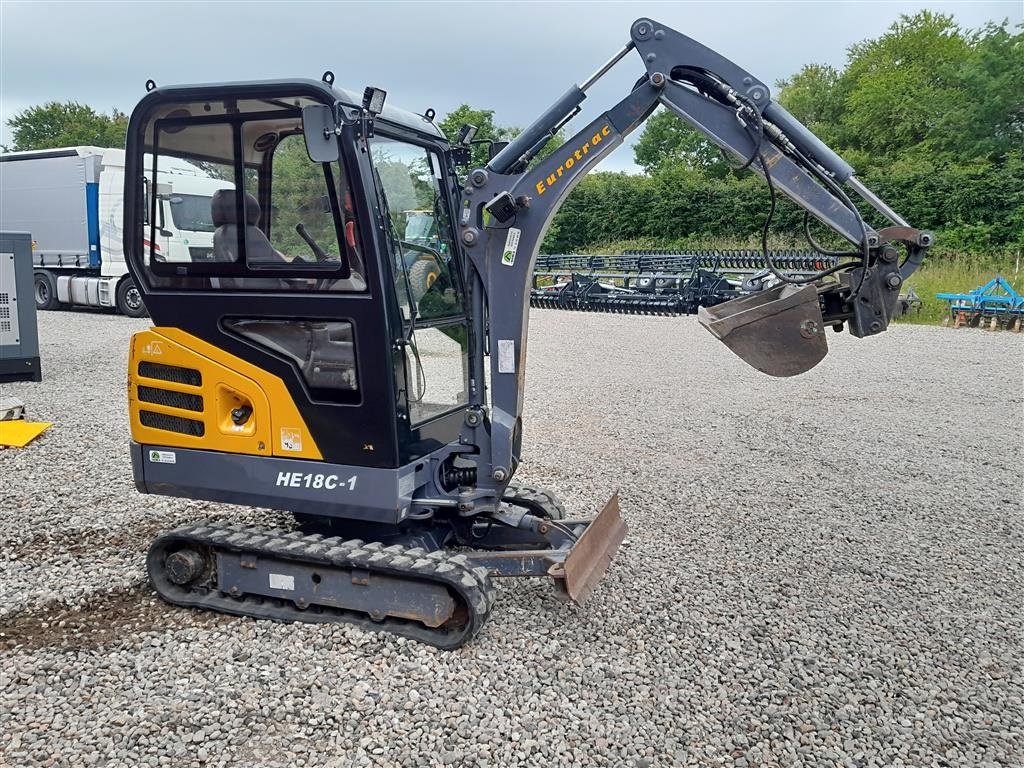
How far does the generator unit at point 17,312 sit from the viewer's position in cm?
1091

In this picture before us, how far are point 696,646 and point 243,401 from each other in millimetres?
2656

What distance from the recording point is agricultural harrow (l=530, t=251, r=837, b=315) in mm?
21031

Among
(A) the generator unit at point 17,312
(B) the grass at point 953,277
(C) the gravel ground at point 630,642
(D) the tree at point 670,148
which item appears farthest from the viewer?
(D) the tree at point 670,148

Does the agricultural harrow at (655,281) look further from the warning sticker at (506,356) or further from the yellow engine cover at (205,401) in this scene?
the yellow engine cover at (205,401)

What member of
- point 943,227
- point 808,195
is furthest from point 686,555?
point 943,227

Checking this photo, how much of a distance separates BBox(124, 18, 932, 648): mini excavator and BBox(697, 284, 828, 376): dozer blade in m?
0.01

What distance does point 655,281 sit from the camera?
72.7ft

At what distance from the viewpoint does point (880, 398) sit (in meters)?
10.8

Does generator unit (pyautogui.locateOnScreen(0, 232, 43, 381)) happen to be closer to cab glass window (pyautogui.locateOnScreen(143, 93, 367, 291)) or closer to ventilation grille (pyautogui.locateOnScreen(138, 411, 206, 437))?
ventilation grille (pyautogui.locateOnScreen(138, 411, 206, 437))

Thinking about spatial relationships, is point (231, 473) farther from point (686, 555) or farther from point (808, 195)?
point (808, 195)

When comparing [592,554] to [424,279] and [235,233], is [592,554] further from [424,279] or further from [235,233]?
[235,233]

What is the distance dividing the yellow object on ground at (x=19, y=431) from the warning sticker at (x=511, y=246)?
593 cm

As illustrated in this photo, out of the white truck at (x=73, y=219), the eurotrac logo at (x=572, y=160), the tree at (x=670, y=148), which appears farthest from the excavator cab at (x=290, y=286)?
the tree at (x=670, y=148)

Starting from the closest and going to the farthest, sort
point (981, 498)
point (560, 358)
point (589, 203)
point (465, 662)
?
point (465, 662)
point (981, 498)
point (560, 358)
point (589, 203)
